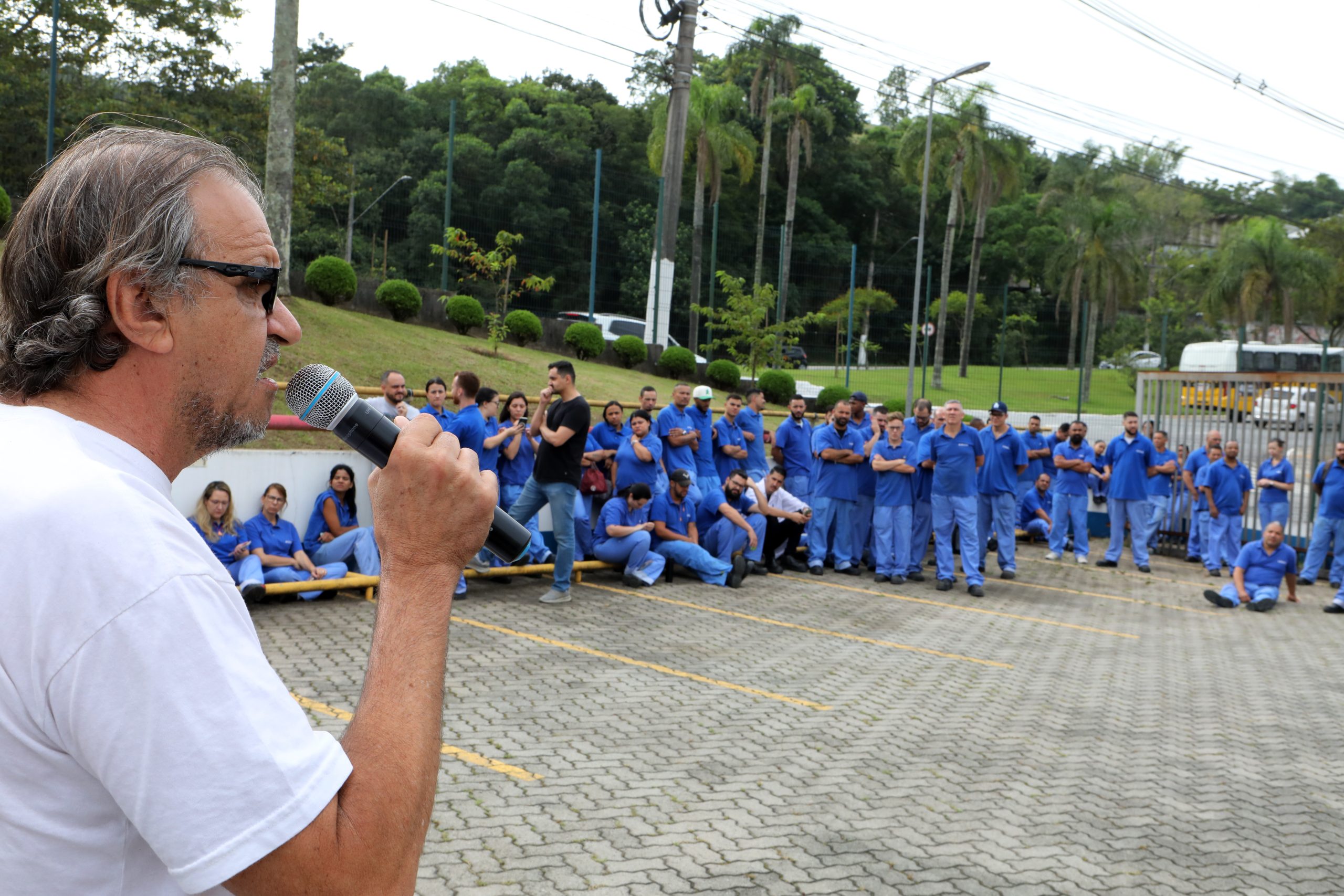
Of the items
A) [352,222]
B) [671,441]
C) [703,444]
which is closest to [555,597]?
[671,441]

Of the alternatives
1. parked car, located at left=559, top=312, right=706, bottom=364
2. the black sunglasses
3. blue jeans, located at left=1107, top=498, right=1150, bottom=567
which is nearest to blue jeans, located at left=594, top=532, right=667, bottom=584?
blue jeans, located at left=1107, top=498, right=1150, bottom=567


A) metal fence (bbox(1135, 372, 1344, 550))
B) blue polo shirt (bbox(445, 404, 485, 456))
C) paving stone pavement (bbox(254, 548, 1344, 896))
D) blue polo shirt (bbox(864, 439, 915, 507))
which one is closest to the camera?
paving stone pavement (bbox(254, 548, 1344, 896))

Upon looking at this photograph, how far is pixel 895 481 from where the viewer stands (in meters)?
14.3

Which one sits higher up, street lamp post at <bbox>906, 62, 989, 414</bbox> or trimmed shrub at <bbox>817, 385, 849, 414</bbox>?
street lamp post at <bbox>906, 62, 989, 414</bbox>

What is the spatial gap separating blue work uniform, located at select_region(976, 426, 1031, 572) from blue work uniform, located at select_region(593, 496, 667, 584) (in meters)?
5.06

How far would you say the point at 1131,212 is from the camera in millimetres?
51125

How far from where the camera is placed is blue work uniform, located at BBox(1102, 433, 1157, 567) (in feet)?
53.4

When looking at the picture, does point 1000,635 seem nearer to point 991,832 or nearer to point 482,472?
point 991,832

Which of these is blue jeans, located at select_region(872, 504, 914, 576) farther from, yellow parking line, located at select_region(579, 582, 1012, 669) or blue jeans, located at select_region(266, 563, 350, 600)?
blue jeans, located at select_region(266, 563, 350, 600)

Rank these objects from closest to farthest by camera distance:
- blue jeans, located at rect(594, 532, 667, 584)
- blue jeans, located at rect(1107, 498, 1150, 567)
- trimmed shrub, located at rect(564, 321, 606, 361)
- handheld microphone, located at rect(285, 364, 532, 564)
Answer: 1. handheld microphone, located at rect(285, 364, 532, 564)
2. blue jeans, located at rect(594, 532, 667, 584)
3. blue jeans, located at rect(1107, 498, 1150, 567)
4. trimmed shrub, located at rect(564, 321, 606, 361)

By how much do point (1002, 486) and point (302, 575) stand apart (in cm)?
925

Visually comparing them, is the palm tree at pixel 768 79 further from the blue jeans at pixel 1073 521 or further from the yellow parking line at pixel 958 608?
the yellow parking line at pixel 958 608

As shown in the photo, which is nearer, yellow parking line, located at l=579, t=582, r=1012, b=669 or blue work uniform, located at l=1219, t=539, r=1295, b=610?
yellow parking line, located at l=579, t=582, r=1012, b=669

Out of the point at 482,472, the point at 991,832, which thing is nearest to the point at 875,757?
the point at 991,832
